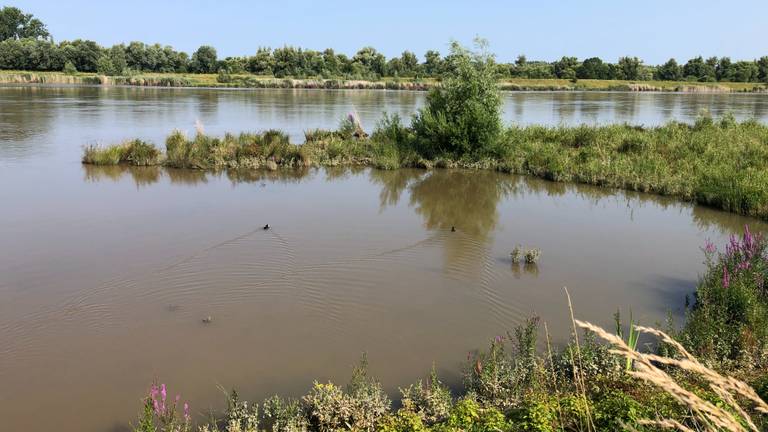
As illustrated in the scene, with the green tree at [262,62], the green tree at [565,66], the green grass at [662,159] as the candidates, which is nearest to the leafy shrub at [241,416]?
the green grass at [662,159]

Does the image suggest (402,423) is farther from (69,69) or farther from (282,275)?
(69,69)

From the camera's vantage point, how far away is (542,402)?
4723mm

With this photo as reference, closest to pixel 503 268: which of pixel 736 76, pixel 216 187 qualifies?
pixel 216 187

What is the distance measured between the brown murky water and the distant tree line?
8734 centimetres

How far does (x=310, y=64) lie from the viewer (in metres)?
106

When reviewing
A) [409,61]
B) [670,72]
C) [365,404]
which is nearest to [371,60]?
[409,61]

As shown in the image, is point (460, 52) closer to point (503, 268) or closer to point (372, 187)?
point (372, 187)

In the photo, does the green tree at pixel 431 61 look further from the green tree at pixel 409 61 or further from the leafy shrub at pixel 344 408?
the leafy shrub at pixel 344 408

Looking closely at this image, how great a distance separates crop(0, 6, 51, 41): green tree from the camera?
13675 cm

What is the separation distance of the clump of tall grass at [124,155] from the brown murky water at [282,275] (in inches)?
61.0

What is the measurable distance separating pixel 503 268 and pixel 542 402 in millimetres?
5019

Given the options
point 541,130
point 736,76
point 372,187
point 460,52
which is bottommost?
Result: point 372,187

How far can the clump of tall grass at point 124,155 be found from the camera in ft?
60.8

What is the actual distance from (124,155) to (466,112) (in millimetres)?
11967
